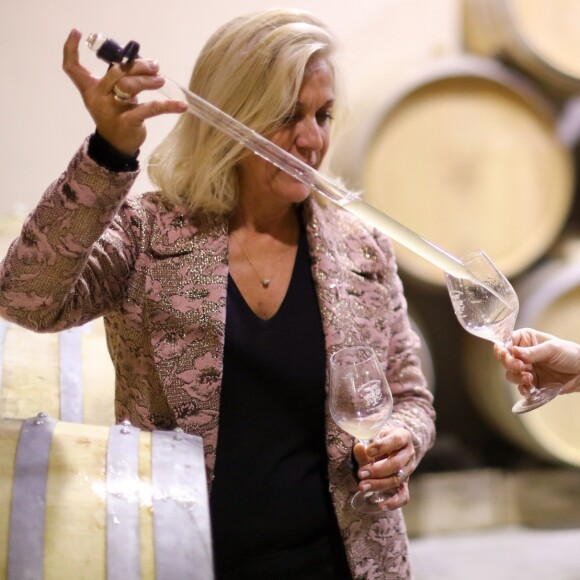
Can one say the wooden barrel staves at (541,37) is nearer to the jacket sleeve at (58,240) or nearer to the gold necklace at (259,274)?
the gold necklace at (259,274)

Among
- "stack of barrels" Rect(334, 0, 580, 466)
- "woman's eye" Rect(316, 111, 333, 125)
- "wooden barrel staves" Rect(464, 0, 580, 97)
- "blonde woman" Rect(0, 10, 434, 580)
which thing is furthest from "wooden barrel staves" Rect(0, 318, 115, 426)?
"wooden barrel staves" Rect(464, 0, 580, 97)

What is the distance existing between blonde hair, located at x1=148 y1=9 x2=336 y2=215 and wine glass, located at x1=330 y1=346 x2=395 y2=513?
33 centimetres

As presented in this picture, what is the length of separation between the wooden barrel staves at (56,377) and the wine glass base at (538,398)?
0.72 meters

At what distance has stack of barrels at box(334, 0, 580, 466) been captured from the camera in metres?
2.33

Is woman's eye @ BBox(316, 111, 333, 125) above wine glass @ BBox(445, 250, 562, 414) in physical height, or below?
above

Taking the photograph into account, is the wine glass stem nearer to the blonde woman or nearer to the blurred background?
the blonde woman

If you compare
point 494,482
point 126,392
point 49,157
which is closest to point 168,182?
point 126,392

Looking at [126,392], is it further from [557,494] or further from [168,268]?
[557,494]

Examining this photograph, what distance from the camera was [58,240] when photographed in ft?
3.24

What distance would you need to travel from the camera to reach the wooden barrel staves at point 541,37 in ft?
7.80

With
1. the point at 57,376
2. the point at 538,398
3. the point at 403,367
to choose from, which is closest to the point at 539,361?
the point at 538,398

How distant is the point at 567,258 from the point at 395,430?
5.11ft

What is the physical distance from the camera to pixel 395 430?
3.76 ft

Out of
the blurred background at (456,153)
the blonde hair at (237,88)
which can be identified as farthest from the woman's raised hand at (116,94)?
the blurred background at (456,153)
